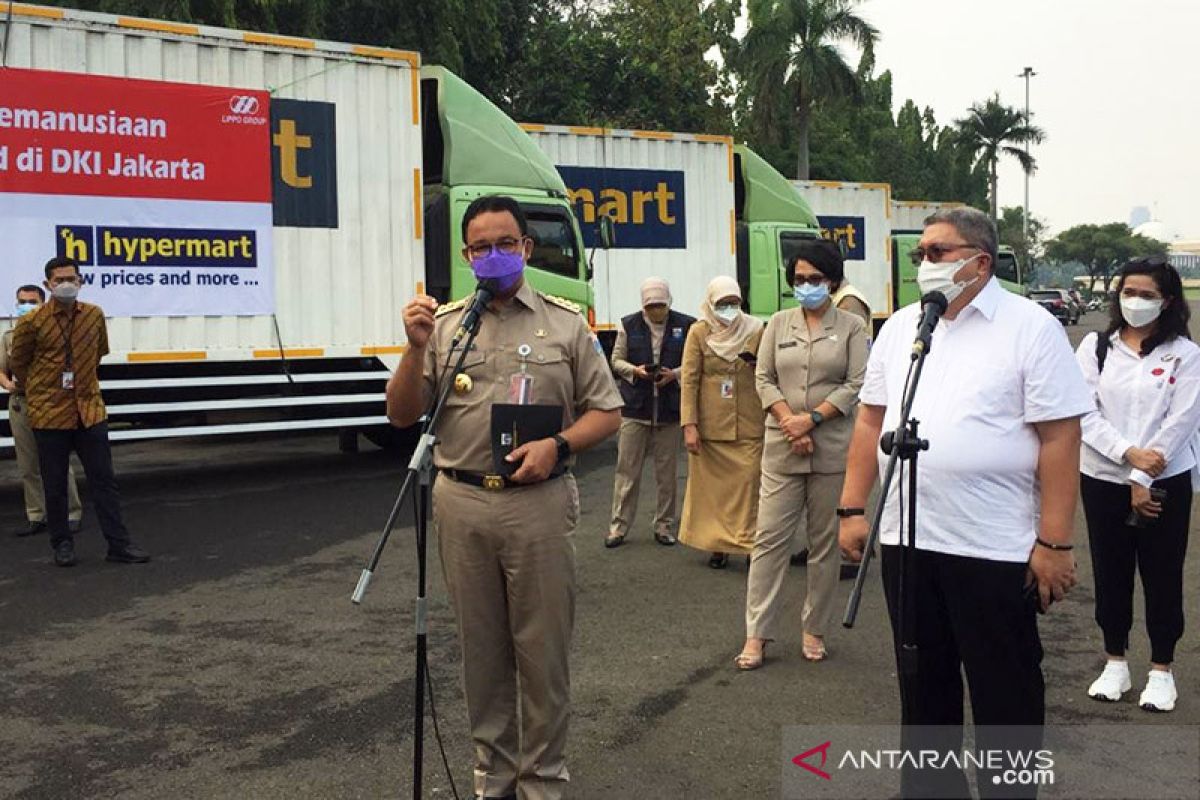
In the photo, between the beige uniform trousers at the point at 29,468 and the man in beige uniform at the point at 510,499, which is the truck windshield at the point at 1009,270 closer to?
the beige uniform trousers at the point at 29,468

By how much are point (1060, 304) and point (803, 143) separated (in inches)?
609

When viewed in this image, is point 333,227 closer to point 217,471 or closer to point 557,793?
point 217,471

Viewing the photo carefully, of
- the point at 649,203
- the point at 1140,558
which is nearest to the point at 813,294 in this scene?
the point at 1140,558

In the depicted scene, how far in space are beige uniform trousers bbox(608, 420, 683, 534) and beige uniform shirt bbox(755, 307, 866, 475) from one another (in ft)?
7.52

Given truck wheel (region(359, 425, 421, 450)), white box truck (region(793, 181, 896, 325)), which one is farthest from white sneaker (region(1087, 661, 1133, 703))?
white box truck (region(793, 181, 896, 325))

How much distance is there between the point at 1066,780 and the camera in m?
3.99

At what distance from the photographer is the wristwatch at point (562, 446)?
352 centimetres

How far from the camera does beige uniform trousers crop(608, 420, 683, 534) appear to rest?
26.6 feet

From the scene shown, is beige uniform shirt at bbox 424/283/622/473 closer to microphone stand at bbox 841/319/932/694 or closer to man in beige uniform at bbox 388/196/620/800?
man in beige uniform at bbox 388/196/620/800

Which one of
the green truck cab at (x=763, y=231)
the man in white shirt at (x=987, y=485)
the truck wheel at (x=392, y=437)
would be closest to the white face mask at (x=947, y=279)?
the man in white shirt at (x=987, y=485)

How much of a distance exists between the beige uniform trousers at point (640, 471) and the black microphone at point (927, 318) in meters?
4.91

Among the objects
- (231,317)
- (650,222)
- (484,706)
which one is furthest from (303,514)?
(650,222)

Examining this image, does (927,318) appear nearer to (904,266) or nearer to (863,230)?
(863,230)

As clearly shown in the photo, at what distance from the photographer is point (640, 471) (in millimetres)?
8203
